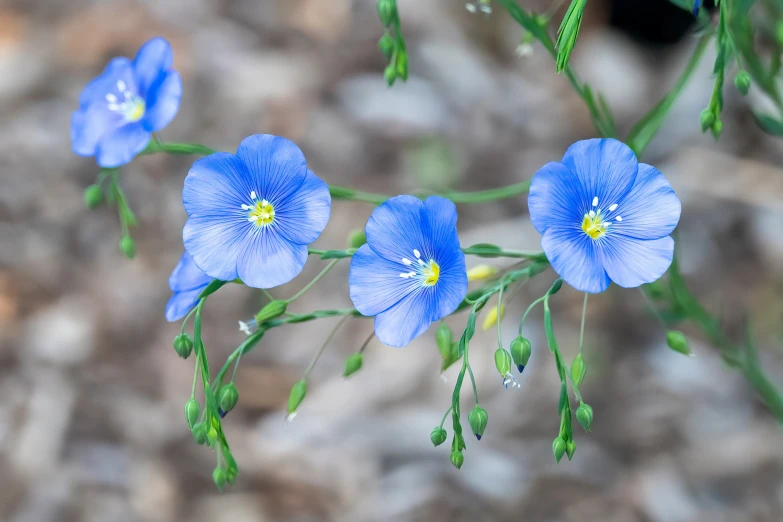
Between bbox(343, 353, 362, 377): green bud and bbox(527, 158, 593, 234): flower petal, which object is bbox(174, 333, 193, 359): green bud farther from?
bbox(527, 158, 593, 234): flower petal

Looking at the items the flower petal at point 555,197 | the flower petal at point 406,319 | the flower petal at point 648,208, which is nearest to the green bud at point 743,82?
the flower petal at point 648,208

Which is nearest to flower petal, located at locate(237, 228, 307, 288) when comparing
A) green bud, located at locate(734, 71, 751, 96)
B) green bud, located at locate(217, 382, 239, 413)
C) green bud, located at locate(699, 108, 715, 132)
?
green bud, located at locate(217, 382, 239, 413)

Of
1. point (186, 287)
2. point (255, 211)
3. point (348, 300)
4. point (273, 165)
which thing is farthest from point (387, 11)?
point (348, 300)

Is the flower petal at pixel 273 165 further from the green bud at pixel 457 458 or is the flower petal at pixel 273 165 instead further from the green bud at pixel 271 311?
the green bud at pixel 457 458

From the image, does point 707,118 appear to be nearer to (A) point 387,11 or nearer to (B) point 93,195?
(A) point 387,11

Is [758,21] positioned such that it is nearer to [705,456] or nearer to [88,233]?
[705,456]

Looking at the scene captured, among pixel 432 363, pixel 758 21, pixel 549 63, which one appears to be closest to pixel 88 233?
pixel 432 363
